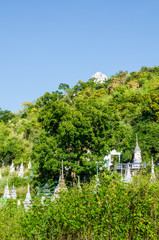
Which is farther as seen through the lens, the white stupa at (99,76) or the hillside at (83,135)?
the white stupa at (99,76)

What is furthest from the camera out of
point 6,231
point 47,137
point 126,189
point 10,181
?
point 10,181

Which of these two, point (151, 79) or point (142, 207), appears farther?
point (151, 79)

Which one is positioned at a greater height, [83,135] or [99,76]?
[99,76]

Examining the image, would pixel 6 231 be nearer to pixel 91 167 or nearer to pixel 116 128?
pixel 91 167

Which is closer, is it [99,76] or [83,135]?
[83,135]

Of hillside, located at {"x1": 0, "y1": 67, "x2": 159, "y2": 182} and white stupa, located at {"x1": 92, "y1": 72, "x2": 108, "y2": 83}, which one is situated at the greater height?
white stupa, located at {"x1": 92, "y1": 72, "x2": 108, "y2": 83}

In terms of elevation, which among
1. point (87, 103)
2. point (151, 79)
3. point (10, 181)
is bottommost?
point (10, 181)

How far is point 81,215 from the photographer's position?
7152mm

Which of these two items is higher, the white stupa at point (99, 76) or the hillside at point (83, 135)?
the white stupa at point (99, 76)

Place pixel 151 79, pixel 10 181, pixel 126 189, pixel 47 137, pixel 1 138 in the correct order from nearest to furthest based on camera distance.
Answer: pixel 126 189 < pixel 47 137 < pixel 10 181 < pixel 1 138 < pixel 151 79

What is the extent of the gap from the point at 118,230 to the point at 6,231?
299 centimetres

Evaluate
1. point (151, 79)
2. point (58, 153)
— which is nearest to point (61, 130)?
point (58, 153)

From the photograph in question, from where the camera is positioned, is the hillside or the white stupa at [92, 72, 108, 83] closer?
the hillside

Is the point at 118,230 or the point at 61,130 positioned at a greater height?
the point at 61,130
